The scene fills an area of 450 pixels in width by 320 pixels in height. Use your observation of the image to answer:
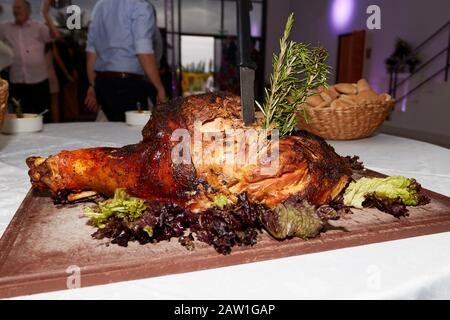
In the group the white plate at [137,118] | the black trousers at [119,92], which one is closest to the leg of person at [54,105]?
the black trousers at [119,92]

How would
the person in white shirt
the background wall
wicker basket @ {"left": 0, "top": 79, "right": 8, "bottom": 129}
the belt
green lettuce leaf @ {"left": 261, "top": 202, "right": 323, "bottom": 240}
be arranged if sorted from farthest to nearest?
the background wall
the person in white shirt
the belt
wicker basket @ {"left": 0, "top": 79, "right": 8, "bottom": 129}
green lettuce leaf @ {"left": 261, "top": 202, "right": 323, "bottom": 240}

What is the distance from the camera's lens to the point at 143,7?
347cm

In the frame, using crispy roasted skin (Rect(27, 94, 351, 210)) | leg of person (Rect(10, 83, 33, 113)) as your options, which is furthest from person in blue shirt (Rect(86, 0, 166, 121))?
crispy roasted skin (Rect(27, 94, 351, 210))

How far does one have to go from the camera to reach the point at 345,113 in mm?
2400

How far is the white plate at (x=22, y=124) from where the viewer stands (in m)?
2.62

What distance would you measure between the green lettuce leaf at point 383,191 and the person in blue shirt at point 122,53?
2525mm

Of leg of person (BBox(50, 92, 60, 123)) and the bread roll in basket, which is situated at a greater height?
the bread roll in basket

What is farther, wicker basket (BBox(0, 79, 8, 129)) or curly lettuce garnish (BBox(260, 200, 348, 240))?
wicker basket (BBox(0, 79, 8, 129))

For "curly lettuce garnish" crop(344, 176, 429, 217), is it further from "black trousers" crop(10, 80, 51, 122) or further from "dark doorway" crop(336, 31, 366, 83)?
"dark doorway" crop(336, 31, 366, 83)

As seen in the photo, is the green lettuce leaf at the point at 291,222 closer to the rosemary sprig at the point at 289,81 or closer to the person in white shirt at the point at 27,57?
the rosemary sprig at the point at 289,81

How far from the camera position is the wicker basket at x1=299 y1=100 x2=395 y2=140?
2.40m

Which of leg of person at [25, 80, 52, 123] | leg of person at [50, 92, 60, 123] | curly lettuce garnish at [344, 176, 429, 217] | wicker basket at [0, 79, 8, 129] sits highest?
wicker basket at [0, 79, 8, 129]

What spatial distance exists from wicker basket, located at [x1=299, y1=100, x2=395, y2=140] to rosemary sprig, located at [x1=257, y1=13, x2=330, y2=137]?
1014 millimetres

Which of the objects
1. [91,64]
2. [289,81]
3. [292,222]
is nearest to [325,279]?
[292,222]
